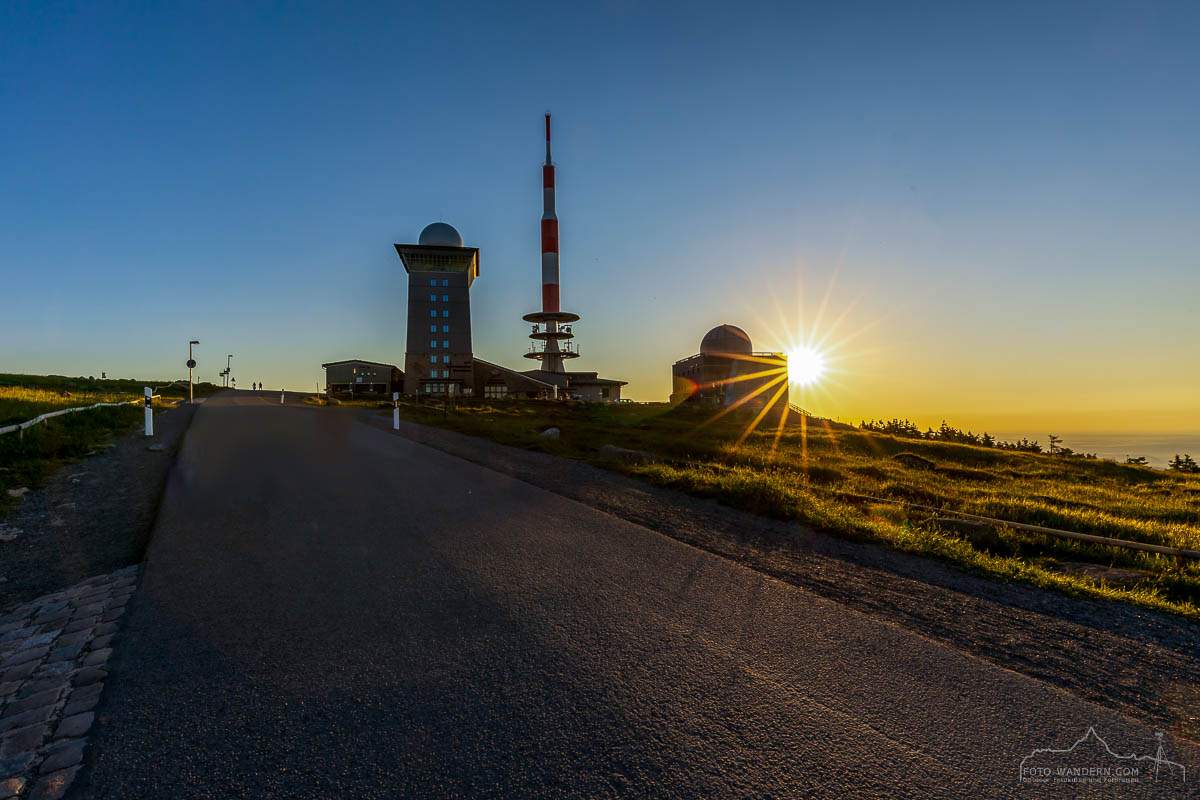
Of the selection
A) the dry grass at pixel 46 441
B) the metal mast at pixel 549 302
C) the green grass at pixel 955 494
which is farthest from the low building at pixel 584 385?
the dry grass at pixel 46 441

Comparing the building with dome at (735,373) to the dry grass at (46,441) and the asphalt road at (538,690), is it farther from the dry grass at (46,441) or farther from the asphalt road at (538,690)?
the asphalt road at (538,690)

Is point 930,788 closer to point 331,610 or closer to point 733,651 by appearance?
point 733,651

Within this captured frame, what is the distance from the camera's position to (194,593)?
4297mm

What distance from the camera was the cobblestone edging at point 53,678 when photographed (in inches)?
94.4

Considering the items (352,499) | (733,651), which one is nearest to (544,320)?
(352,499)

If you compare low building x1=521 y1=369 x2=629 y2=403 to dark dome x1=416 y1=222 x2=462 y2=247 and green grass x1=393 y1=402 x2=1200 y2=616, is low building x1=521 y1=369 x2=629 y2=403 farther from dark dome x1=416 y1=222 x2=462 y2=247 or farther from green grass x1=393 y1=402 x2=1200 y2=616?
green grass x1=393 y1=402 x2=1200 y2=616

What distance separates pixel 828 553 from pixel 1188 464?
1118 inches

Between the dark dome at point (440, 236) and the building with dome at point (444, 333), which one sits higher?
the dark dome at point (440, 236)

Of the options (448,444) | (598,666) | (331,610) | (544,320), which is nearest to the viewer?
(598,666)

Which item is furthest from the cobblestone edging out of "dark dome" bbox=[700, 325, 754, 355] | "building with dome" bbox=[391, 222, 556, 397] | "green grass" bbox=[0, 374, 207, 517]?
"building with dome" bbox=[391, 222, 556, 397]

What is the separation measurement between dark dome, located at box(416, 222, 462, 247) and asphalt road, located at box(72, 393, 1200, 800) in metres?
64.3

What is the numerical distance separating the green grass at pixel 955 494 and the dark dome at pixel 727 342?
2120cm

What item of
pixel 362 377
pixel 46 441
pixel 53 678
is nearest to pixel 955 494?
pixel 53 678

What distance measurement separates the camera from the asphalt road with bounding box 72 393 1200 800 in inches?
89.4
